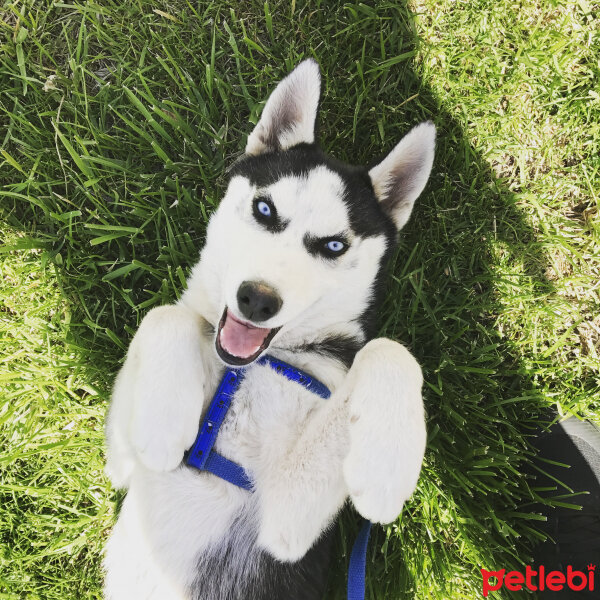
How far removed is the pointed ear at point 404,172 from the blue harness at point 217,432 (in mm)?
898

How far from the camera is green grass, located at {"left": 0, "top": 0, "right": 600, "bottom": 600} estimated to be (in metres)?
2.85

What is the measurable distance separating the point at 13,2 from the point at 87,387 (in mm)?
2538

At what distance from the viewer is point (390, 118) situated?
3.11 m

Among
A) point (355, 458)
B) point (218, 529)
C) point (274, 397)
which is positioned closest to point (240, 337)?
point (274, 397)

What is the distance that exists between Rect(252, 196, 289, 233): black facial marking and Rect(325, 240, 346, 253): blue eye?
20cm

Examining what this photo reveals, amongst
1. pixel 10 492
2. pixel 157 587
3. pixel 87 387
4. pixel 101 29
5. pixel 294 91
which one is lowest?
pixel 10 492

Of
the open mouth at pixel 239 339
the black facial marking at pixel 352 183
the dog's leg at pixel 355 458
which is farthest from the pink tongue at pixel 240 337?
the black facial marking at pixel 352 183

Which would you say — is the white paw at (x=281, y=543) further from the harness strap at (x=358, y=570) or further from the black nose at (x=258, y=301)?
the black nose at (x=258, y=301)

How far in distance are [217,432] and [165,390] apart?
12.5 inches

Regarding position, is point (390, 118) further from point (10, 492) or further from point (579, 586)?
point (10, 492)

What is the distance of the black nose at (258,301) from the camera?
177 cm

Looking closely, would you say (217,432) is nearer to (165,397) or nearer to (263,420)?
(263,420)

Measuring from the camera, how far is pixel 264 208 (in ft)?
6.83


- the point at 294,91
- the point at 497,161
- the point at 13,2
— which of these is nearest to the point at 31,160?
the point at 13,2
